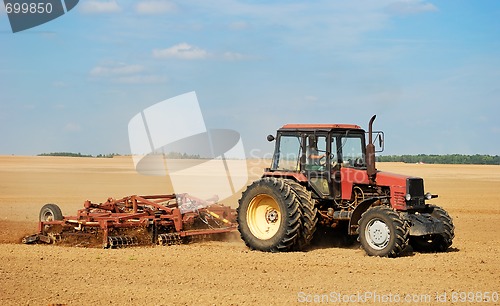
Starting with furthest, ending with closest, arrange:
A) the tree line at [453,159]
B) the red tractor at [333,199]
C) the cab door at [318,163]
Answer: the tree line at [453,159]
the cab door at [318,163]
the red tractor at [333,199]

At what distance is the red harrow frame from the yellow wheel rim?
1005 mm

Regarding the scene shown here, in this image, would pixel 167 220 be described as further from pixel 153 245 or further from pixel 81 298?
pixel 81 298

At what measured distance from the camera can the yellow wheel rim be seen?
13.6 meters

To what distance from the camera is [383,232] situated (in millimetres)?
12312

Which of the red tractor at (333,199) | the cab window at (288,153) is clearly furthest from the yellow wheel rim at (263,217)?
the cab window at (288,153)

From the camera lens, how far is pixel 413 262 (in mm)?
11750

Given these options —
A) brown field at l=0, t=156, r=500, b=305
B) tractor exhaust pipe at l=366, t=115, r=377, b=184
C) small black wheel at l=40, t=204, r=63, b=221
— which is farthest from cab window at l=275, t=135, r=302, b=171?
small black wheel at l=40, t=204, r=63, b=221

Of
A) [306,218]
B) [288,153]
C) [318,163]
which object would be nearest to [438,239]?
[306,218]

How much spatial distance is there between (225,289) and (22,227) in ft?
32.1

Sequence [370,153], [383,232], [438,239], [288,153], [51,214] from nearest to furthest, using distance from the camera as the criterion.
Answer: [383,232] → [370,153] → [438,239] → [288,153] → [51,214]

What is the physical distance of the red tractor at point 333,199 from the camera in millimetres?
12547

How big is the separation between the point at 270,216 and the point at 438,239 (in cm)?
312

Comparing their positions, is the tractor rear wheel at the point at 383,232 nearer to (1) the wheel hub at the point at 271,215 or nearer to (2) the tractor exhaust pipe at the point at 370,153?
(2) the tractor exhaust pipe at the point at 370,153

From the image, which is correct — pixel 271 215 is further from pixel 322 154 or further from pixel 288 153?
pixel 322 154
